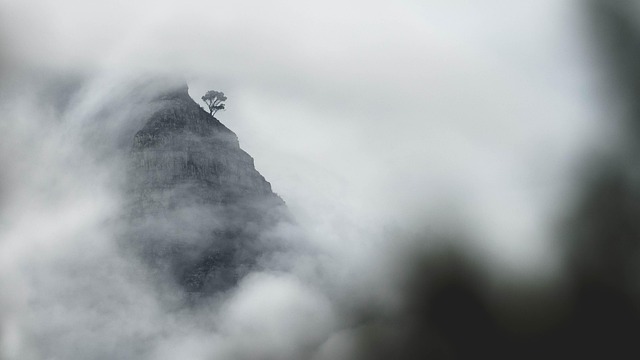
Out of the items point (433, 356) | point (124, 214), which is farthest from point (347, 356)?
point (124, 214)

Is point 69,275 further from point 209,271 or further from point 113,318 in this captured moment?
point 209,271

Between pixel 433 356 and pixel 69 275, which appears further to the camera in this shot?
pixel 69 275

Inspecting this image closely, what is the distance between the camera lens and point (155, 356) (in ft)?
634

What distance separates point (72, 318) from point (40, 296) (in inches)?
537

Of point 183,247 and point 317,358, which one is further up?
point 183,247

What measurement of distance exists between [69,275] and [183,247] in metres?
31.9

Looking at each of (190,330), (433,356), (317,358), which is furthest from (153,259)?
(433,356)

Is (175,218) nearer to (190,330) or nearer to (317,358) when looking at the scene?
(190,330)

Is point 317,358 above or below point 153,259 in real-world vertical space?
below

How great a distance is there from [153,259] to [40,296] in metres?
32.6

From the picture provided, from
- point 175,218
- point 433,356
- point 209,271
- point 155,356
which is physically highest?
point 175,218

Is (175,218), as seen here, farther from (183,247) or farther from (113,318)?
(113,318)

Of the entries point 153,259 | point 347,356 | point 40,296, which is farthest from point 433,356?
point 40,296

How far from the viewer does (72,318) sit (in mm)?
189125
